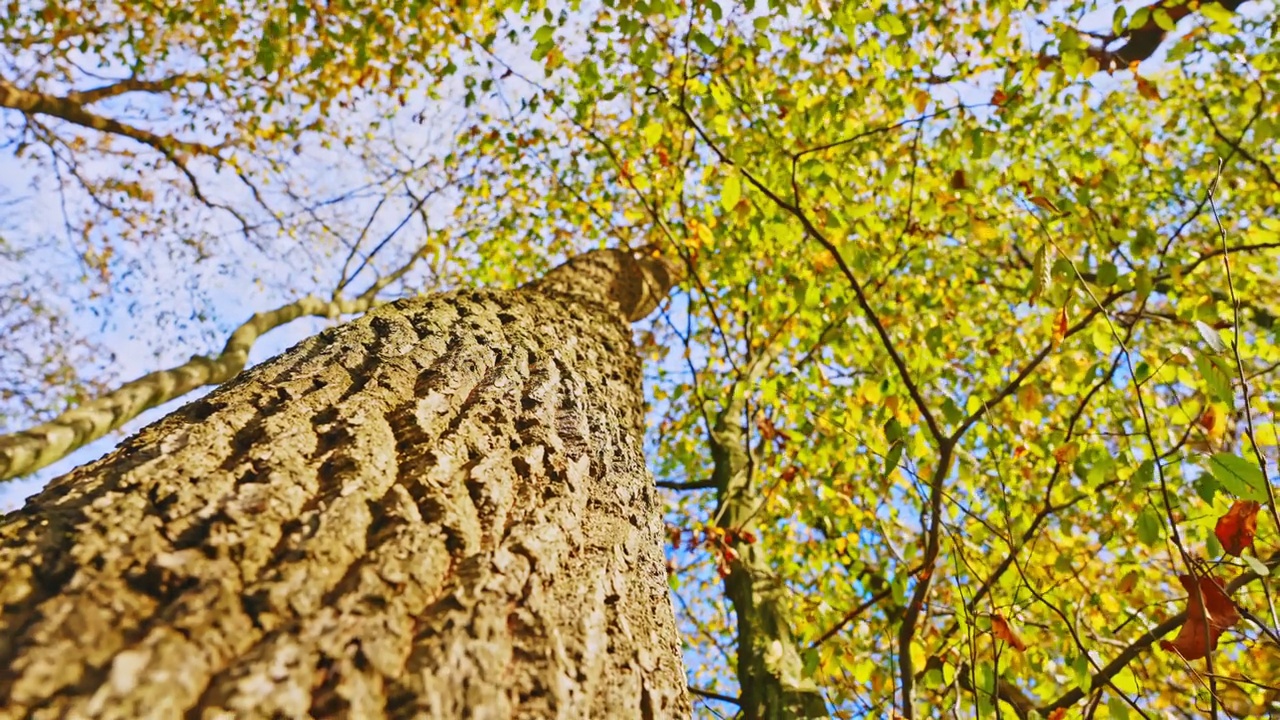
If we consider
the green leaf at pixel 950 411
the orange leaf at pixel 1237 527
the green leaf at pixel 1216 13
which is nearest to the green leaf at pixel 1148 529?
the orange leaf at pixel 1237 527

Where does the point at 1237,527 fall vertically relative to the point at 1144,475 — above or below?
below

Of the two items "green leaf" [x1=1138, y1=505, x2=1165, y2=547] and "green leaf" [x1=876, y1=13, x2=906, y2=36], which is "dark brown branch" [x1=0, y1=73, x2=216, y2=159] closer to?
"green leaf" [x1=876, y1=13, x2=906, y2=36]

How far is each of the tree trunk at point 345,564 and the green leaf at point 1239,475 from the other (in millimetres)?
1383

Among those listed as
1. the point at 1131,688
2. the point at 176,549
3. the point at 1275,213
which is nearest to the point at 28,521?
the point at 176,549

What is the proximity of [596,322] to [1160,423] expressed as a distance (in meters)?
4.18

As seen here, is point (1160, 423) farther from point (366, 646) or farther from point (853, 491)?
point (366, 646)

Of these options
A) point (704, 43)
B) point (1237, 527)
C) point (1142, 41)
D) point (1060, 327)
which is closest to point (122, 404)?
point (704, 43)

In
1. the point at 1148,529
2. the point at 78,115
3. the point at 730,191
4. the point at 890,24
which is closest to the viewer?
the point at 1148,529

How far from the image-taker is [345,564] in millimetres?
997

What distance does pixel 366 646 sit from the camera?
0.86 meters

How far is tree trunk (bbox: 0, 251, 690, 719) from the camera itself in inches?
30.1

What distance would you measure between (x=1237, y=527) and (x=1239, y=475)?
545 mm

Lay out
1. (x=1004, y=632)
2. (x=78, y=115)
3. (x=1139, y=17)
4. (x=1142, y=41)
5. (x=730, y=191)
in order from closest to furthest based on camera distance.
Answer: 1. (x=1004, y=632)
2. (x=1139, y=17)
3. (x=730, y=191)
4. (x=1142, y=41)
5. (x=78, y=115)

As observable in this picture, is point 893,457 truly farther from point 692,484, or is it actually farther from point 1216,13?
point 692,484
